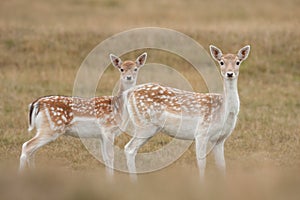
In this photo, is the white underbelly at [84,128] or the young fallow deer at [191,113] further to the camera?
the white underbelly at [84,128]

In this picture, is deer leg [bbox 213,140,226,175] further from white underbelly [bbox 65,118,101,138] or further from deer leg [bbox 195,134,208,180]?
white underbelly [bbox 65,118,101,138]

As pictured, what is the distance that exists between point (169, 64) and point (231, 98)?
35.8 feet

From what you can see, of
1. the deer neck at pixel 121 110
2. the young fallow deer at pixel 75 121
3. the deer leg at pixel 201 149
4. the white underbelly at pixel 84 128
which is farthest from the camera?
the deer neck at pixel 121 110

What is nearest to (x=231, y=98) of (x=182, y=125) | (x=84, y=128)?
(x=182, y=125)

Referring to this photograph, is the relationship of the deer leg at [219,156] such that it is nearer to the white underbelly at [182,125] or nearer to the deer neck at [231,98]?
the white underbelly at [182,125]

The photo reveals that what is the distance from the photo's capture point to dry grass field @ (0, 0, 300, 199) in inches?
286

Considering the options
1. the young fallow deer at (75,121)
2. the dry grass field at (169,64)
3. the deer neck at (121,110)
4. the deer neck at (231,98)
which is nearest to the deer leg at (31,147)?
the young fallow deer at (75,121)

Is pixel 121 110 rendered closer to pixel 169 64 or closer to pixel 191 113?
pixel 191 113

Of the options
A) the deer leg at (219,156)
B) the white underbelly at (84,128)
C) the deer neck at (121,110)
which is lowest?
the deer leg at (219,156)

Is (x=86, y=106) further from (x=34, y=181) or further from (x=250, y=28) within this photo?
(x=250, y=28)

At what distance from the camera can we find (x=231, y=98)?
11234 mm

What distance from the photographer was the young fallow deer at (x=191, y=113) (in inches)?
439

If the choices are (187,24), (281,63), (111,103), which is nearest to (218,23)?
(187,24)

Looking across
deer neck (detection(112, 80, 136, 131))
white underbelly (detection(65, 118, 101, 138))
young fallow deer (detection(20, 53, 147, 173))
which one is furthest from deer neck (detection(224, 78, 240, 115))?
white underbelly (detection(65, 118, 101, 138))
